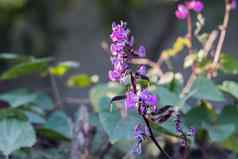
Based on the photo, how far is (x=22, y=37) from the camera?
366 centimetres

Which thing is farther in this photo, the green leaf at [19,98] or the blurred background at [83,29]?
the blurred background at [83,29]

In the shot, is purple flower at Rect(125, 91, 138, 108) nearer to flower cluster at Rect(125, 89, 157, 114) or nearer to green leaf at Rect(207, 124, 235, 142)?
flower cluster at Rect(125, 89, 157, 114)

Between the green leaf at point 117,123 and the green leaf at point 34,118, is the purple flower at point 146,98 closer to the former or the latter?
the green leaf at point 117,123

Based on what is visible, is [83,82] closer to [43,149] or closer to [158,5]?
[43,149]

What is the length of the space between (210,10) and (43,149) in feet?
8.18

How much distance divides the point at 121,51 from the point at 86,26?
10.4ft

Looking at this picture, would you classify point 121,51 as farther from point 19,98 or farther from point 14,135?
point 19,98

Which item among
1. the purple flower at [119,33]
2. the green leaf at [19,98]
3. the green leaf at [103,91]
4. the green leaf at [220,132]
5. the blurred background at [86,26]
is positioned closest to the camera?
the purple flower at [119,33]

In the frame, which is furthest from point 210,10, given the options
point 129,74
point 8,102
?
point 129,74

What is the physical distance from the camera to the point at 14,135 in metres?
1.26

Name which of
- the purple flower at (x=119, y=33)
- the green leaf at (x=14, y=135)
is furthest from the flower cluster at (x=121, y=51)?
the green leaf at (x=14, y=135)

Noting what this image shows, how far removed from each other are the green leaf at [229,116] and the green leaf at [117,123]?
0.23 meters

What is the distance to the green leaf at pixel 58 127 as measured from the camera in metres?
1.38

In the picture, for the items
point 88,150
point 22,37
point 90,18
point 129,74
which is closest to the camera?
point 129,74
